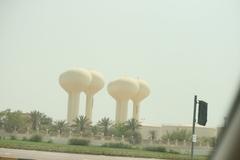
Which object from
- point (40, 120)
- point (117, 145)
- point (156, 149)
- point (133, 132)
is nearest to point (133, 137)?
point (133, 132)

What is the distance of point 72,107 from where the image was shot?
50.2 metres

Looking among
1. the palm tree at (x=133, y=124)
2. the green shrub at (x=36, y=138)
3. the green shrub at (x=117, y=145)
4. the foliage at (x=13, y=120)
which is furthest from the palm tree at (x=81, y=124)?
the foliage at (x=13, y=120)

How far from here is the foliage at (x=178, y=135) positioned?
140 feet

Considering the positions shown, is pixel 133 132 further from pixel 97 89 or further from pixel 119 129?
pixel 97 89

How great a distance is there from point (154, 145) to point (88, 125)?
21.3 ft

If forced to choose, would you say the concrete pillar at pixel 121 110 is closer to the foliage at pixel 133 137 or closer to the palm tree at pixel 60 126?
the foliage at pixel 133 137

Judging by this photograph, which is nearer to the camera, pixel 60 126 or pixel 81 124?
pixel 60 126

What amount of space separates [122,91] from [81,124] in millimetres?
4833

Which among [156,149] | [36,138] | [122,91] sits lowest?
[156,149]

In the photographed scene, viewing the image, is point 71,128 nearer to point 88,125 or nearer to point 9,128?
point 88,125

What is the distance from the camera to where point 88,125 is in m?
44.8

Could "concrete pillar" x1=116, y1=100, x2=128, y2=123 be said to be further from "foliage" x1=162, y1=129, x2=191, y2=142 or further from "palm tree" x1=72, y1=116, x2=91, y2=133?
"foliage" x1=162, y1=129, x2=191, y2=142

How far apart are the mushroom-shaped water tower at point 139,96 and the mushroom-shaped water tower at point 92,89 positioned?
11.5 feet

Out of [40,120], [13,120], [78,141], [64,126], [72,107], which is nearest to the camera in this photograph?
[13,120]
